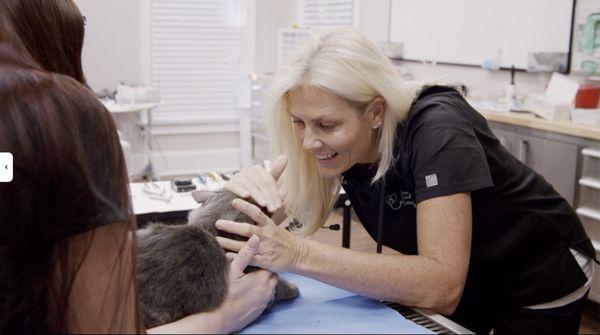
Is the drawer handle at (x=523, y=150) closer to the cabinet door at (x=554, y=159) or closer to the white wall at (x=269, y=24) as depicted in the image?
the cabinet door at (x=554, y=159)

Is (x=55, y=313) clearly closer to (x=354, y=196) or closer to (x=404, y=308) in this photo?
(x=404, y=308)

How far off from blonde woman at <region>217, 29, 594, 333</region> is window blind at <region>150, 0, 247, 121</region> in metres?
4.33

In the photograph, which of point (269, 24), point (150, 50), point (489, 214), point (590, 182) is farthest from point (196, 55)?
point (489, 214)

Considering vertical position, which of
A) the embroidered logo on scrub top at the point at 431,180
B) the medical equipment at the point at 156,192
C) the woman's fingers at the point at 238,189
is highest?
the embroidered logo on scrub top at the point at 431,180

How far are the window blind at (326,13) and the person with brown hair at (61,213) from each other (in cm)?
449

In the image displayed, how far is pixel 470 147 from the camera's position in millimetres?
1324

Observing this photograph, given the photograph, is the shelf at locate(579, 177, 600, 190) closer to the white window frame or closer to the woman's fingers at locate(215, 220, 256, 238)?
the woman's fingers at locate(215, 220, 256, 238)

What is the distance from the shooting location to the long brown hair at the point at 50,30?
3.25 feet

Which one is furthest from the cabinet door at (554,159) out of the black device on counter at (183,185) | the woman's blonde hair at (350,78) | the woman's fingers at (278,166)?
the woman's fingers at (278,166)

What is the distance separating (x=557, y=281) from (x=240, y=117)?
4816 millimetres

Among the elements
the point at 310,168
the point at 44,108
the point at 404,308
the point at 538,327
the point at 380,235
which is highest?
the point at 44,108

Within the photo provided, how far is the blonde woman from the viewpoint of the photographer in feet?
4.28

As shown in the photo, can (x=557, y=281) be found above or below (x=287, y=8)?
below

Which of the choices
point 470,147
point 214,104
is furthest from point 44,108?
point 214,104
